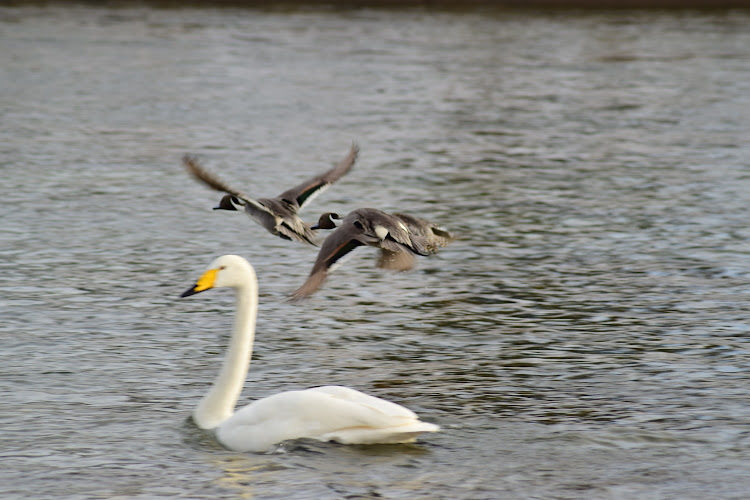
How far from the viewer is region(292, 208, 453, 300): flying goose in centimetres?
839

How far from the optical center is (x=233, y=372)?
7434 millimetres

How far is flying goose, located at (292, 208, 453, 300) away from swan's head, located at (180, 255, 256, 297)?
0.47 meters

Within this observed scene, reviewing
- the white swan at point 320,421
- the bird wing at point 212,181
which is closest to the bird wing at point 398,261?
the bird wing at point 212,181

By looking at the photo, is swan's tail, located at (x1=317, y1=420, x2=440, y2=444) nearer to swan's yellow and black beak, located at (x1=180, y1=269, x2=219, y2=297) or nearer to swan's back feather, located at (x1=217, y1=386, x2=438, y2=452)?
swan's back feather, located at (x1=217, y1=386, x2=438, y2=452)

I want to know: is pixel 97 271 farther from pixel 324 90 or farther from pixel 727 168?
pixel 324 90

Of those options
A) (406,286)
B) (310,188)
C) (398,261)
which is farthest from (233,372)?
(406,286)

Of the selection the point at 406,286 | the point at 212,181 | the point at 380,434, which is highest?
the point at 212,181

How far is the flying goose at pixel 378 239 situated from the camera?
8391 millimetres

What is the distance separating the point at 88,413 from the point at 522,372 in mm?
2761

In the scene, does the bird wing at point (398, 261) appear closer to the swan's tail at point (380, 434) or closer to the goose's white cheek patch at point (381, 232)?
the goose's white cheek patch at point (381, 232)

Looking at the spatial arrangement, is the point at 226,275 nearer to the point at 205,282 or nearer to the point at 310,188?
the point at 205,282

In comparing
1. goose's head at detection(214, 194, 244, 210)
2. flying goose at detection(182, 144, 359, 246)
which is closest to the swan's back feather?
flying goose at detection(182, 144, 359, 246)

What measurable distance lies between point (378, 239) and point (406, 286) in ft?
9.34

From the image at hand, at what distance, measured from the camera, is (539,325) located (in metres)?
9.89
